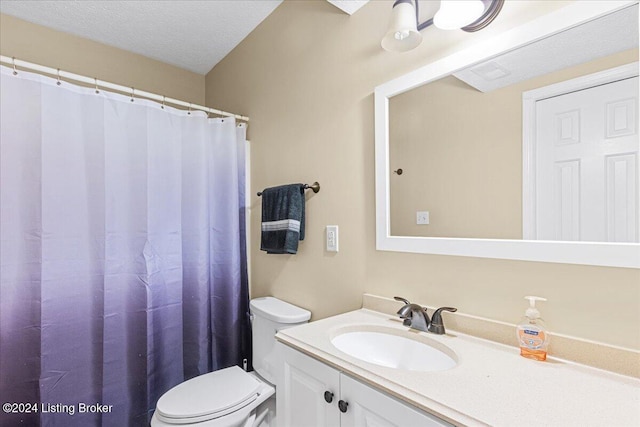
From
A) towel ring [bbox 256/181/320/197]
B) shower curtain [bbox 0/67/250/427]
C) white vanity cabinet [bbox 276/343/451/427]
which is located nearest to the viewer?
white vanity cabinet [bbox 276/343/451/427]

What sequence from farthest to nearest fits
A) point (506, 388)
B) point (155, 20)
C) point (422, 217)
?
point (155, 20), point (422, 217), point (506, 388)

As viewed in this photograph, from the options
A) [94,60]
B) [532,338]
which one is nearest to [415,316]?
[532,338]

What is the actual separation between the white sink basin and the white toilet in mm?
268

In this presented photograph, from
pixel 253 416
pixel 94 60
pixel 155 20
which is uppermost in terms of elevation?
pixel 155 20

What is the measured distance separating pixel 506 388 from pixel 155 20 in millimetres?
2513

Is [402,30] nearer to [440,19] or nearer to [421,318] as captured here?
[440,19]

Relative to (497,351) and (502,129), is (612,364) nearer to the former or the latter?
(497,351)

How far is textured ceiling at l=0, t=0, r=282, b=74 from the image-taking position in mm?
1831

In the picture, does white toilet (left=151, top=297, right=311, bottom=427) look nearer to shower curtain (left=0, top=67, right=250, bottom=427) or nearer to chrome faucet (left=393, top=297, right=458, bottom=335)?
shower curtain (left=0, top=67, right=250, bottom=427)

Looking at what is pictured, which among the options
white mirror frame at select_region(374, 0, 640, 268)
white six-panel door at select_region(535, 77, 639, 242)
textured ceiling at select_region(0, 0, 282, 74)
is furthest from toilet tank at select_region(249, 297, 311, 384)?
textured ceiling at select_region(0, 0, 282, 74)

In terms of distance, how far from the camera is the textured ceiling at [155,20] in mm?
1831

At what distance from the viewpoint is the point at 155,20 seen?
6.45ft

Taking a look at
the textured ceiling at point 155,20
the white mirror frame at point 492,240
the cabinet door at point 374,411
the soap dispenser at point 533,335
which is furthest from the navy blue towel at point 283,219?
the textured ceiling at point 155,20

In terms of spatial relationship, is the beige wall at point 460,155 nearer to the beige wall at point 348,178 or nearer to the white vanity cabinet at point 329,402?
the beige wall at point 348,178
